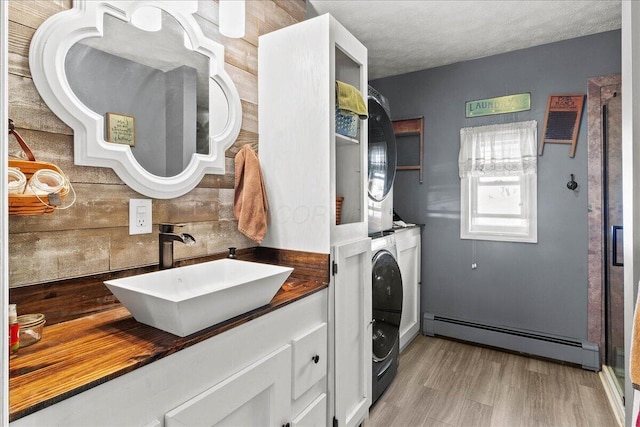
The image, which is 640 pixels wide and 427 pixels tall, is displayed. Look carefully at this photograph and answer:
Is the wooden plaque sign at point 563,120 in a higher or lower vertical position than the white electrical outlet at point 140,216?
higher

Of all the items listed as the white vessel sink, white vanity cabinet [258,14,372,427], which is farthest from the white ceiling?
the white vessel sink

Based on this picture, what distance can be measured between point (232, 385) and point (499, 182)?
287cm

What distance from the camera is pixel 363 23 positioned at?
8.28 feet

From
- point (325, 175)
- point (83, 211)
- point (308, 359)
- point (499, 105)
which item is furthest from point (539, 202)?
point (83, 211)

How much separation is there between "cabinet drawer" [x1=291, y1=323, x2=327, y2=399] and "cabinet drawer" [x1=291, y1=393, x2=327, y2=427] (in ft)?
0.34

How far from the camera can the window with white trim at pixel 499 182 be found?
9.56 ft

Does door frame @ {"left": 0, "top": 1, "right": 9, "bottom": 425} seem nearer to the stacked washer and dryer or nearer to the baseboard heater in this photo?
the stacked washer and dryer

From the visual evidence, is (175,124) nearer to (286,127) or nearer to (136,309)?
(286,127)

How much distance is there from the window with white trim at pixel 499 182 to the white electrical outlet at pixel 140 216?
8.90 ft

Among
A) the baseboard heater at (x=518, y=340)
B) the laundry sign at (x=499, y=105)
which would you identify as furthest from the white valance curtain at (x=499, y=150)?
the baseboard heater at (x=518, y=340)

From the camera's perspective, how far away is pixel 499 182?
3.09 m

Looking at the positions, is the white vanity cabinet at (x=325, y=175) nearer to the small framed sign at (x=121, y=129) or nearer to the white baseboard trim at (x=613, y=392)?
the small framed sign at (x=121, y=129)

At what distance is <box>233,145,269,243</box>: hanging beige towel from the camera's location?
1.75 m

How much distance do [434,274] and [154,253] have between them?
2.66m
